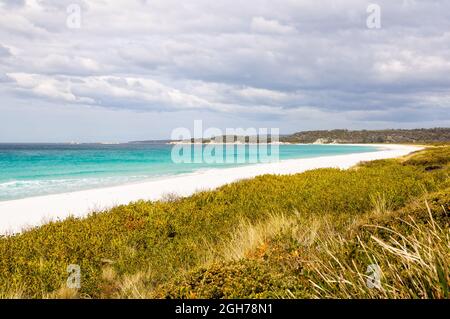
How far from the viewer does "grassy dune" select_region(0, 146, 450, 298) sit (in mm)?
3842

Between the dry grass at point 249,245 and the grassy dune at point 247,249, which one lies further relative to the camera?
the dry grass at point 249,245

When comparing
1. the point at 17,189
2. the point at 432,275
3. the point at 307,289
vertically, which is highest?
the point at 432,275

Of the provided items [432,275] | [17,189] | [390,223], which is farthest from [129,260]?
[17,189]

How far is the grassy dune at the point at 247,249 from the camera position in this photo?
384 cm

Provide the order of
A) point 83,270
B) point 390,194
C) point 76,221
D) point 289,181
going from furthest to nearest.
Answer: point 289,181 → point 390,194 → point 76,221 → point 83,270

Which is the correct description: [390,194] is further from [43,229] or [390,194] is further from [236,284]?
[43,229]

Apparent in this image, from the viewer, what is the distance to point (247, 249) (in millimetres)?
6637

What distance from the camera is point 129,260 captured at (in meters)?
7.28

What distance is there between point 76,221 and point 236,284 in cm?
740
